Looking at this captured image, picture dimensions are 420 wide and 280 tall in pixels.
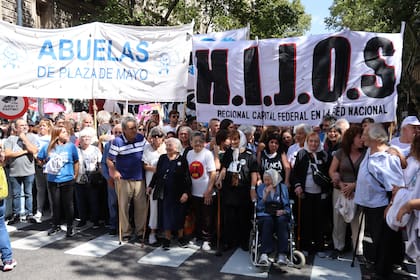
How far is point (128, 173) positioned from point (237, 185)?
158cm

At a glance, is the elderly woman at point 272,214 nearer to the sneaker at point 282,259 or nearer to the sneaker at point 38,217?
the sneaker at point 282,259

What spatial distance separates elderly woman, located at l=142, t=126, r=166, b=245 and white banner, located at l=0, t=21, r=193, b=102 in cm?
103

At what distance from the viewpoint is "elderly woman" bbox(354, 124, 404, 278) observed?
165 inches

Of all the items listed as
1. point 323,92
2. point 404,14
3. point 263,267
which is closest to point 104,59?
point 323,92

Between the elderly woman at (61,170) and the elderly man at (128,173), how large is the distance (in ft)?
2.04

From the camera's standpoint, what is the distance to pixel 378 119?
507 centimetres

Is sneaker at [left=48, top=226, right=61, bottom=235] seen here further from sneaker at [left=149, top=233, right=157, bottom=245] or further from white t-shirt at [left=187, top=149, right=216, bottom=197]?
white t-shirt at [left=187, top=149, right=216, bottom=197]

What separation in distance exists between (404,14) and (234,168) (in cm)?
990

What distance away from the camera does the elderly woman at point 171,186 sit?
543cm

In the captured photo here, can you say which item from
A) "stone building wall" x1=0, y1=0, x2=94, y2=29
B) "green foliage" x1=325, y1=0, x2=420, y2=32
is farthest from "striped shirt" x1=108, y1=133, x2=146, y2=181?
"stone building wall" x1=0, y1=0, x2=94, y2=29

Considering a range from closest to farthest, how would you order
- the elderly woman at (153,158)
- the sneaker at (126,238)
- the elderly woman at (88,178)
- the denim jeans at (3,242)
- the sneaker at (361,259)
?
1. the denim jeans at (3,242)
2. the sneaker at (361,259)
3. the elderly woman at (153,158)
4. the sneaker at (126,238)
5. the elderly woman at (88,178)

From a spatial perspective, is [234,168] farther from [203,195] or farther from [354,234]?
[354,234]

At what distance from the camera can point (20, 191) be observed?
6645mm

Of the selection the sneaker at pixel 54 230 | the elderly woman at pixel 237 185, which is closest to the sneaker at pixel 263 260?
the elderly woman at pixel 237 185
